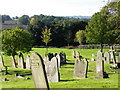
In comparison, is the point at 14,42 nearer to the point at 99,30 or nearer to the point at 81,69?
the point at 81,69

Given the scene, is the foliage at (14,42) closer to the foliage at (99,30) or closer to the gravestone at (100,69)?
the gravestone at (100,69)

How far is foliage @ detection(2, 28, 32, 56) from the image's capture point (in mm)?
28673

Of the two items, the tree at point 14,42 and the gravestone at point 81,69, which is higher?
the tree at point 14,42

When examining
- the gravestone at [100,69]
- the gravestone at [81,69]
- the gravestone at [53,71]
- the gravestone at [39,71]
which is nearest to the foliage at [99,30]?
the gravestone at [100,69]

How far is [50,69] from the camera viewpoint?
1827 cm

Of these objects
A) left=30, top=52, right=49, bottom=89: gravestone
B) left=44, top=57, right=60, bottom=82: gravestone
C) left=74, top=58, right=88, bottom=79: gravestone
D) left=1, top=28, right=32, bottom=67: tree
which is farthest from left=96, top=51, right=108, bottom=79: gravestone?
left=1, top=28, right=32, bottom=67: tree

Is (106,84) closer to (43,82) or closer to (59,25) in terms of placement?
(43,82)

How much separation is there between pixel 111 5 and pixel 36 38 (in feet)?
153

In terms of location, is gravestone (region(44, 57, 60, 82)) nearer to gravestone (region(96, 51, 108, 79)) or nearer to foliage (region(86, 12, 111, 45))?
gravestone (region(96, 51, 108, 79))

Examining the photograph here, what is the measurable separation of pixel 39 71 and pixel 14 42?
19437 millimetres

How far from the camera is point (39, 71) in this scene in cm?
1036

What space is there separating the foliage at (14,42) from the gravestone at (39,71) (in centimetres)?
1874

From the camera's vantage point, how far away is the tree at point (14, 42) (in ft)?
94.1

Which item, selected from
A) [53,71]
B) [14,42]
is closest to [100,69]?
[53,71]
